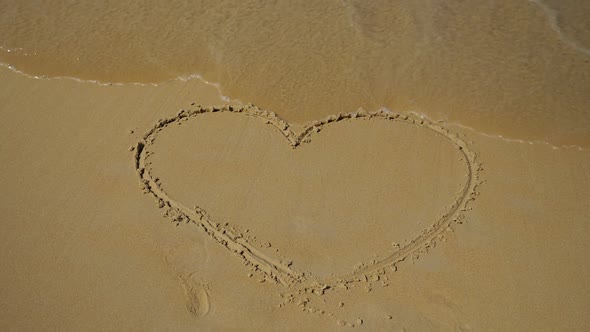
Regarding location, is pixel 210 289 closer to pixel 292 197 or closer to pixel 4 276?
pixel 292 197

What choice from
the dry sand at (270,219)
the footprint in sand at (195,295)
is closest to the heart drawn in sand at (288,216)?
the dry sand at (270,219)

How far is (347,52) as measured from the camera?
5.92 m

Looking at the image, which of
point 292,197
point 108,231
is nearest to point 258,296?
point 292,197

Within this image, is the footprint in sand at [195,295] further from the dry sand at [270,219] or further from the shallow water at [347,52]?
the shallow water at [347,52]

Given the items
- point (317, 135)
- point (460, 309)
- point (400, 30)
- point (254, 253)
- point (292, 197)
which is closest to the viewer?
point (460, 309)

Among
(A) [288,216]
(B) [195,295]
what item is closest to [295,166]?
(A) [288,216]

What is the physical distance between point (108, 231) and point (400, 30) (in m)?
3.94

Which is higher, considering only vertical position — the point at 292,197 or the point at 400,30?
the point at 400,30

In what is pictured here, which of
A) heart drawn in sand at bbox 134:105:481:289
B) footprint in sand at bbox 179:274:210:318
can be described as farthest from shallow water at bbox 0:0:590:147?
footprint in sand at bbox 179:274:210:318

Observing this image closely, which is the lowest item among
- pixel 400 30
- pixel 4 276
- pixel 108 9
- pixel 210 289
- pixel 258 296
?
pixel 258 296

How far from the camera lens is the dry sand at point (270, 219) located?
3.92 meters

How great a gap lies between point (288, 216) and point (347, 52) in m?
2.33

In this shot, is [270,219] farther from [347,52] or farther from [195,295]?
[347,52]

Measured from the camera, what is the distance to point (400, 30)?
6.15 metres
